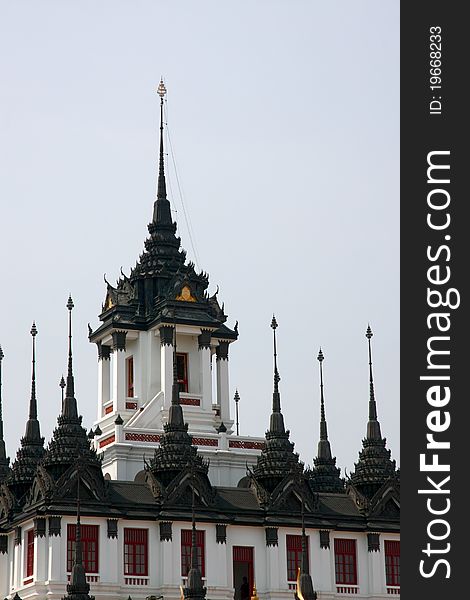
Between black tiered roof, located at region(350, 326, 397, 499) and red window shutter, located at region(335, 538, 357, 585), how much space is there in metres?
3.02

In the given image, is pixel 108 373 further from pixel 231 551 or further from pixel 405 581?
pixel 405 581

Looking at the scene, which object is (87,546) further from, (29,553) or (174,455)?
(174,455)

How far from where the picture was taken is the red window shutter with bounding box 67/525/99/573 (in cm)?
6712

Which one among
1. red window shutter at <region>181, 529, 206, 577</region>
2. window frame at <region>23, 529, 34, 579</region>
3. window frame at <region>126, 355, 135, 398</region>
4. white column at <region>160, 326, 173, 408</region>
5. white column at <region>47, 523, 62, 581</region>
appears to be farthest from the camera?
window frame at <region>126, 355, 135, 398</region>

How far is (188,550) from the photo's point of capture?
6988 centimetres

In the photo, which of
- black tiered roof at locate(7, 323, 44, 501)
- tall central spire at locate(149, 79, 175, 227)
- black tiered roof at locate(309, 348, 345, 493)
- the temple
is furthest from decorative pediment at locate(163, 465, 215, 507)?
tall central spire at locate(149, 79, 175, 227)

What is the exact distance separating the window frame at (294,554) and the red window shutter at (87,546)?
9565mm

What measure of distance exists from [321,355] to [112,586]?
2406 centimetres

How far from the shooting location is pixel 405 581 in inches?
1410

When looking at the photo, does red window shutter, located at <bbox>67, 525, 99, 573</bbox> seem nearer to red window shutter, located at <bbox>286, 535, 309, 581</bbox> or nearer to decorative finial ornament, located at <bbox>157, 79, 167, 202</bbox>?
red window shutter, located at <bbox>286, 535, 309, 581</bbox>

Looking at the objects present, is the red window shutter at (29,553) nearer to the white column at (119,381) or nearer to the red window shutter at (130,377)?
the white column at (119,381)

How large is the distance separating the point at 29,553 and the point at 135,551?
470 cm

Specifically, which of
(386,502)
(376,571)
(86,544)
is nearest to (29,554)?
(86,544)

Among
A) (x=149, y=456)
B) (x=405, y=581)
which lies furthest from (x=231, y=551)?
(x=405, y=581)
